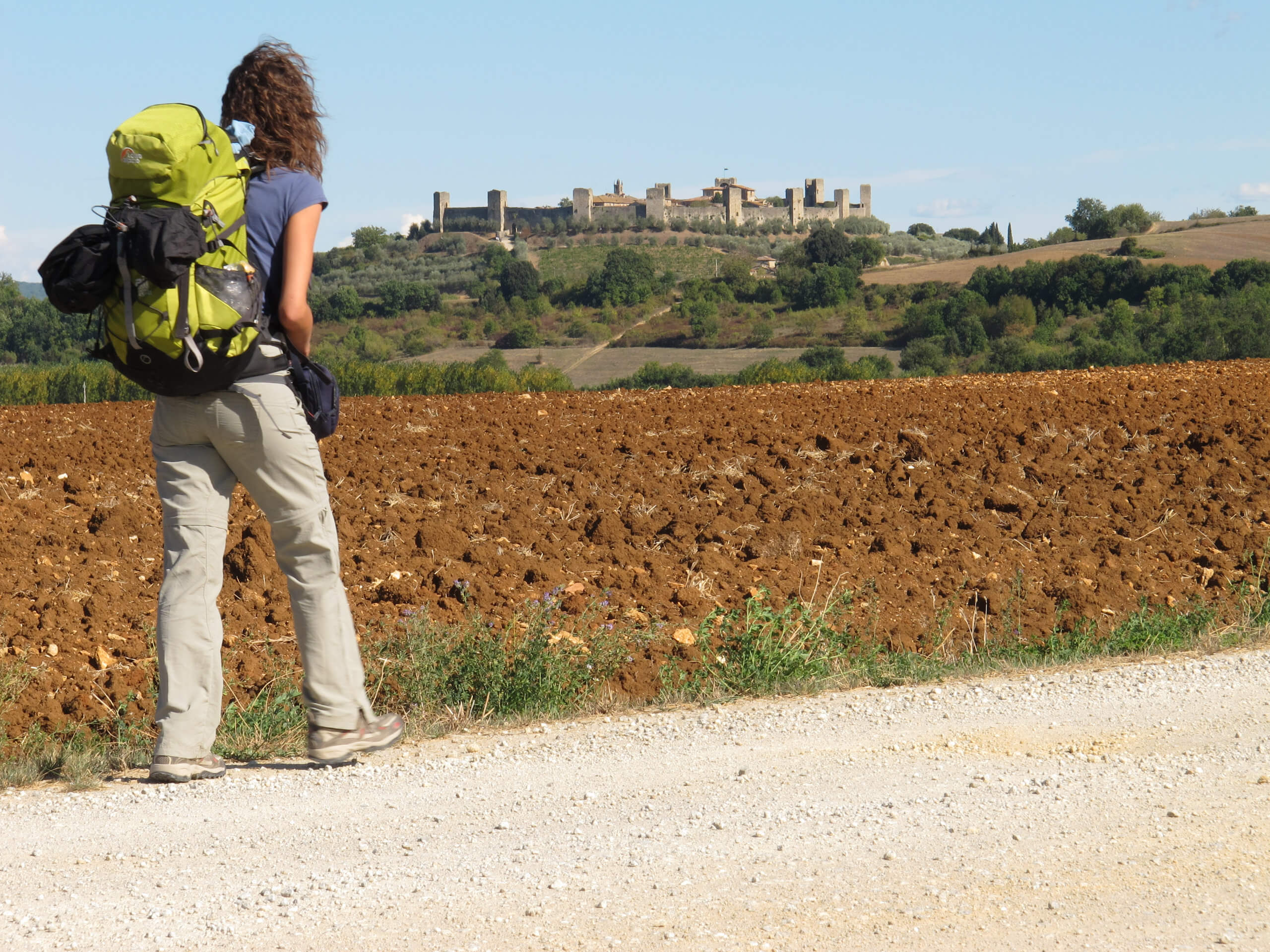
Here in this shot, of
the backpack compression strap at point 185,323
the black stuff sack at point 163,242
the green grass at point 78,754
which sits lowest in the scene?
the green grass at point 78,754

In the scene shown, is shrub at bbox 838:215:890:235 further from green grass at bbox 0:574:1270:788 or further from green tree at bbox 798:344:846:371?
green grass at bbox 0:574:1270:788

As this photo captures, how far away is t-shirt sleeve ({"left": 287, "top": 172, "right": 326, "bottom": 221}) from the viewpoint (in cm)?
379

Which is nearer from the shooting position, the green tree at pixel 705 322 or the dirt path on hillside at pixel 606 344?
the dirt path on hillside at pixel 606 344

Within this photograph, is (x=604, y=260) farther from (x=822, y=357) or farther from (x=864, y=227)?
(x=822, y=357)

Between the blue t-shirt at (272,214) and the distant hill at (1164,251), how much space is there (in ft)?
229

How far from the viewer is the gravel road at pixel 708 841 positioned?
2701 millimetres

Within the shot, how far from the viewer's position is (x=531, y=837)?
331 cm

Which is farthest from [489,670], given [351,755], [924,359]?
[924,359]

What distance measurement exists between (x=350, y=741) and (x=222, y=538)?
0.75 meters

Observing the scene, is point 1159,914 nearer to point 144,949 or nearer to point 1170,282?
point 144,949

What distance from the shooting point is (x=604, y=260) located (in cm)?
10538

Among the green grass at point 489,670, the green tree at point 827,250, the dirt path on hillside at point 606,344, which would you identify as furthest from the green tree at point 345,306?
the green grass at point 489,670

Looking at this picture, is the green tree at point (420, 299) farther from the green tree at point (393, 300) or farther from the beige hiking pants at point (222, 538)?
the beige hiking pants at point (222, 538)

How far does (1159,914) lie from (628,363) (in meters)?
57.6
